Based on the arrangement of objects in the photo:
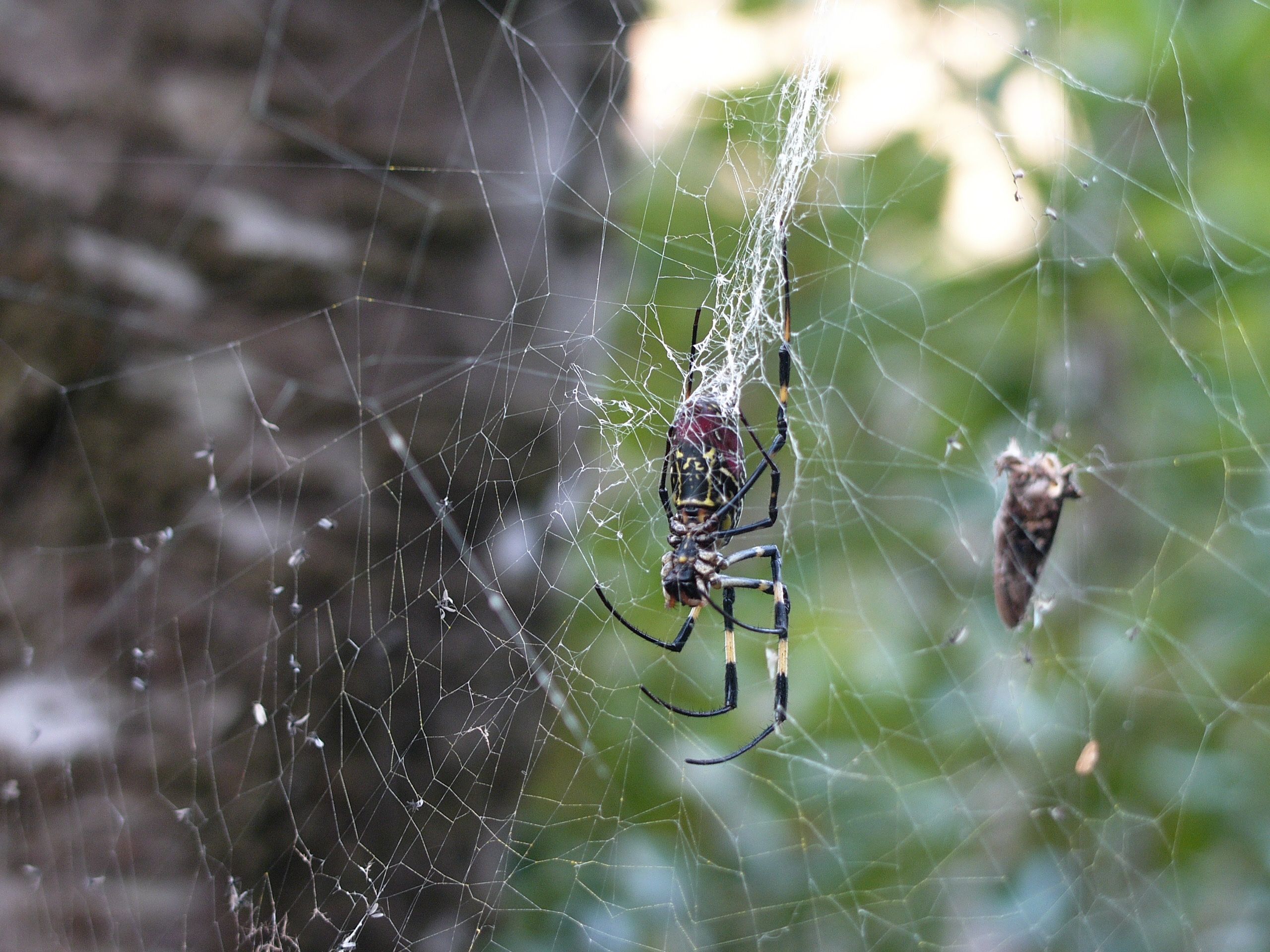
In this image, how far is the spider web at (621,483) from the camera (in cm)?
137

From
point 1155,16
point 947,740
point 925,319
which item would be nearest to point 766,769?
point 947,740

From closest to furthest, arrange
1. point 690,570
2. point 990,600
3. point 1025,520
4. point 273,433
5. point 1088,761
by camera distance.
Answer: point 273,433 < point 690,570 < point 1025,520 < point 1088,761 < point 990,600

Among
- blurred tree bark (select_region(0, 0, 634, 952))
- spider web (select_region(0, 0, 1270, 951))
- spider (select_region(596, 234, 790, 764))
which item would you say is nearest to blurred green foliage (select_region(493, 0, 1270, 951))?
spider web (select_region(0, 0, 1270, 951))

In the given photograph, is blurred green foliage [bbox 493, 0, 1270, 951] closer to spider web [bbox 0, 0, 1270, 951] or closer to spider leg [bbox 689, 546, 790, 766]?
spider web [bbox 0, 0, 1270, 951]

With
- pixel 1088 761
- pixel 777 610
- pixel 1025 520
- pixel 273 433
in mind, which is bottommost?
pixel 1088 761

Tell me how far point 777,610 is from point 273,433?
1.08 metres

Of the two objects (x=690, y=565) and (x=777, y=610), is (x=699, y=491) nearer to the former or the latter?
(x=690, y=565)

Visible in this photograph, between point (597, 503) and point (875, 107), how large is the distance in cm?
128

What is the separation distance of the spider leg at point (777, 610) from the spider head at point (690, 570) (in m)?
0.04

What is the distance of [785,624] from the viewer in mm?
1824

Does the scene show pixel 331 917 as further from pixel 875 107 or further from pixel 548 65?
pixel 875 107

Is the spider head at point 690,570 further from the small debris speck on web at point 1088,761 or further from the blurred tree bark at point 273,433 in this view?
the small debris speck on web at point 1088,761

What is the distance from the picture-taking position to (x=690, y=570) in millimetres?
1735

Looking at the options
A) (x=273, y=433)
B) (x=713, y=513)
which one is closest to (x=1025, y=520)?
(x=713, y=513)
